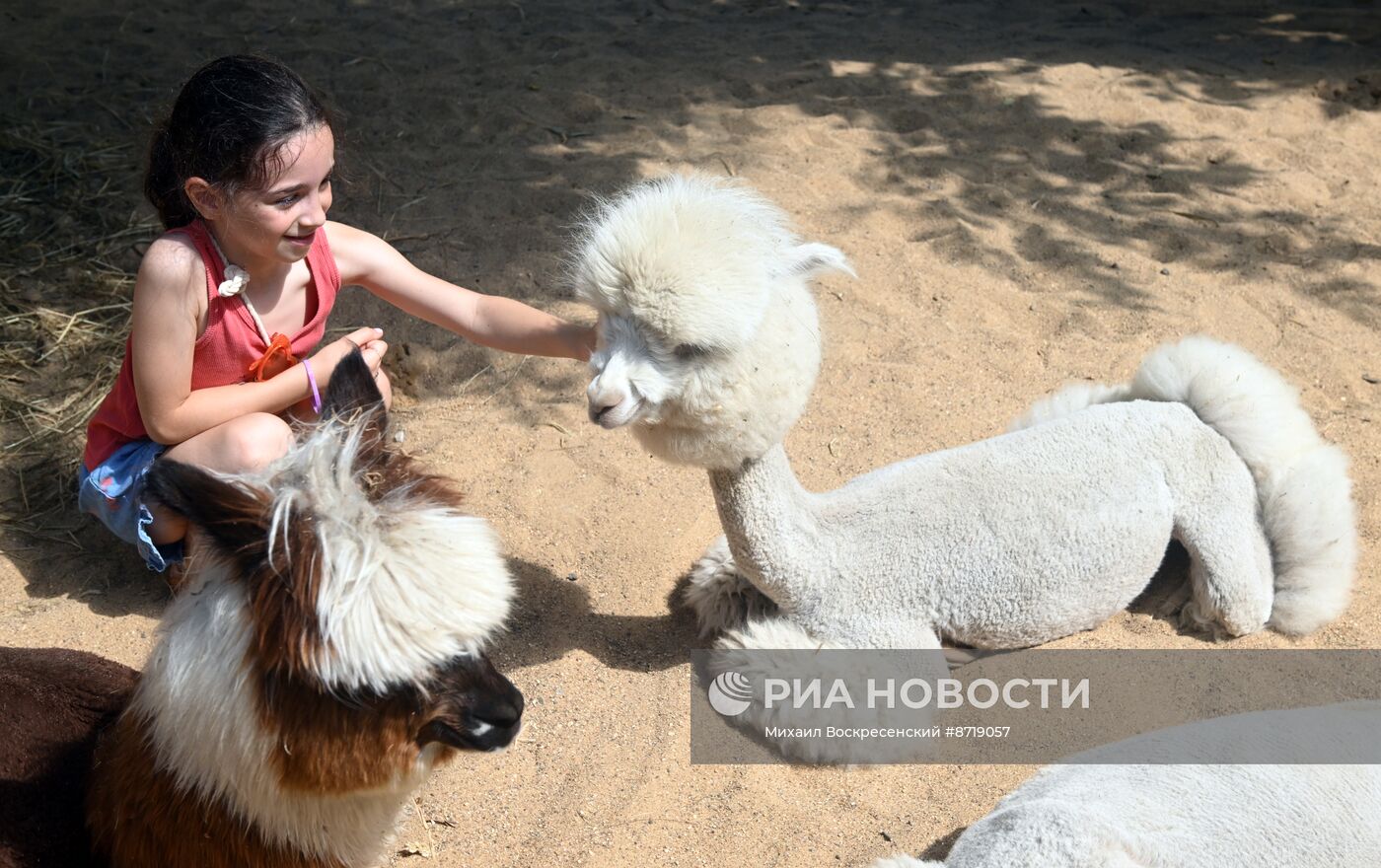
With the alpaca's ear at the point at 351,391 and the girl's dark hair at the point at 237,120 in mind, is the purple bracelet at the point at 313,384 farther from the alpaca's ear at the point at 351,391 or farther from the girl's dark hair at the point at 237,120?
the alpaca's ear at the point at 351,391

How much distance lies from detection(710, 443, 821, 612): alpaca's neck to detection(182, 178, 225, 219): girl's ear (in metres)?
1.42

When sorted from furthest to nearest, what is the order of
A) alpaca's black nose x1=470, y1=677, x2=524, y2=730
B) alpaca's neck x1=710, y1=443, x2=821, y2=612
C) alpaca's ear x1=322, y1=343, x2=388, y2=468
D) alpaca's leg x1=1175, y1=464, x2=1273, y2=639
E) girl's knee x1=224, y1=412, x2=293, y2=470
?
1. alpaca's leg x1=1175, y1=464, x2=1273, y2=639
2. alpaca's neck x1=710, y1=443, x2=821, y2=612
3. girl's knee x1=224, y1=412, x2=293, y2=470
4. alpaca's ear x1=322, y1=343, x2=388, y2=468
5. alpaca's black nose x1=470, y1=677, x2=524, y2=730

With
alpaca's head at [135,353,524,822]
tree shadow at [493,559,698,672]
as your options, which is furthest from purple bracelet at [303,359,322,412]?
alpaca's head at [135,353,524,822]

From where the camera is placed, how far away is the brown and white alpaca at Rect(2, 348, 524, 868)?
181cm

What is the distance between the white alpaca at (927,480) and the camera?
8.75 feet

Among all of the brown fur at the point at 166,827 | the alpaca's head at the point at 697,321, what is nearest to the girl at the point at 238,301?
the alpaca's head at the point at 697,321

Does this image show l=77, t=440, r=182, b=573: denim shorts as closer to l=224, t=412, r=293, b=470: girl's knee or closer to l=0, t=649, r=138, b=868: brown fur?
l=224, t=412, r=293, b=470: girl's knee

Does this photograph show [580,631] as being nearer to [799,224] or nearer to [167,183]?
[167,183]

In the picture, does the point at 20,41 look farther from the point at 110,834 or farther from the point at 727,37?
the point at 110,834

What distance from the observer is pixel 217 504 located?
183 cm

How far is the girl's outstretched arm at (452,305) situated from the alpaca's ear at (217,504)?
1449 millimetres

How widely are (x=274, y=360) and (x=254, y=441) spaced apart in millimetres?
331

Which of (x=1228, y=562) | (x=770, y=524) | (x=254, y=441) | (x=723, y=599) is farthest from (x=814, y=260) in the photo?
(x=1228, y=562)

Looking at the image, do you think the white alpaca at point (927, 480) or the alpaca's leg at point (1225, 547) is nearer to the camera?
the white alpaca at point (927, 480)
